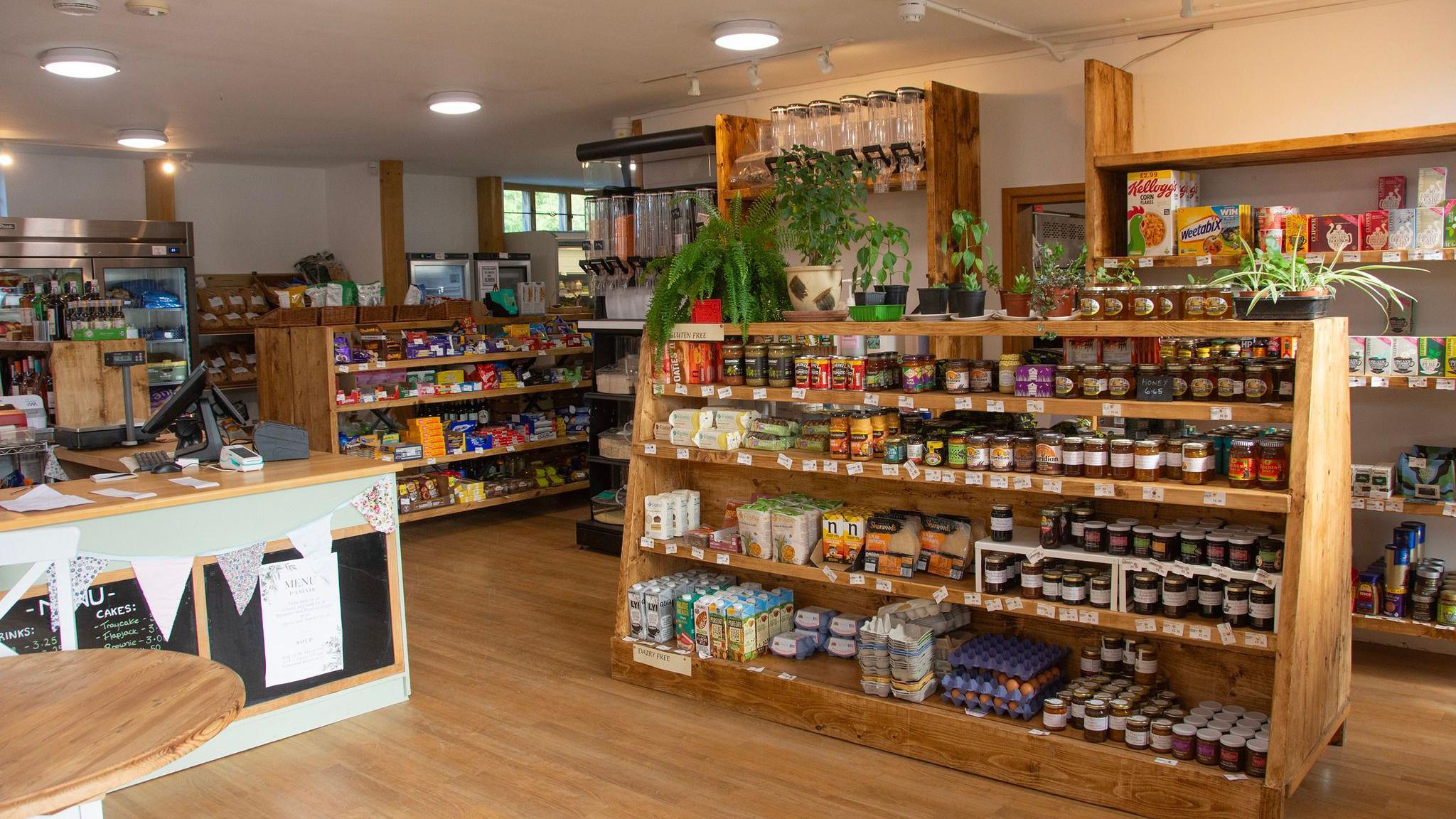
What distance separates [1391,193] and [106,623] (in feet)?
18.1

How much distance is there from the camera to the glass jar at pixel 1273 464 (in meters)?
3.26

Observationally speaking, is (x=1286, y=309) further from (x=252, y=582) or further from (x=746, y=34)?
(x=252, y=582)

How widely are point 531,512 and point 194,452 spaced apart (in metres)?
4.00

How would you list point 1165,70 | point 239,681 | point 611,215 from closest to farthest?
point 239,681 → point 1165,70 → point 611,215

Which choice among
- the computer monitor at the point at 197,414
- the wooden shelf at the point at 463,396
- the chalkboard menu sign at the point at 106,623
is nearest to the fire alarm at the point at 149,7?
the computer monitor at the point at 197,414

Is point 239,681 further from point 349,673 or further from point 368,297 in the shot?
point 368,297

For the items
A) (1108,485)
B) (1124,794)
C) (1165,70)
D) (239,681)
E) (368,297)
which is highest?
(1165,70)

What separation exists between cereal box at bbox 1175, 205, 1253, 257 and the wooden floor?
2003 millimetres

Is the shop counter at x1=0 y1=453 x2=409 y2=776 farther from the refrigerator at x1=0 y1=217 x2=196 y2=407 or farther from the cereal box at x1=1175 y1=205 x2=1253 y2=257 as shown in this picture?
the refrigerator at x1=0 y1=217 x2=196 y2=407

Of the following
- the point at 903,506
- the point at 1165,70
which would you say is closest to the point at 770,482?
the point at 903,506

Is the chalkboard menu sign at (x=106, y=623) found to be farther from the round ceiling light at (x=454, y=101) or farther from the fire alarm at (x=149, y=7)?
Result: the round ceiling light at (x=454, y=101)

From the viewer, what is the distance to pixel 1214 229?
488cm

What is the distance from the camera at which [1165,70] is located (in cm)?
533

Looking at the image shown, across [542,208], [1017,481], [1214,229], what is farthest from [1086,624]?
[542,208]
